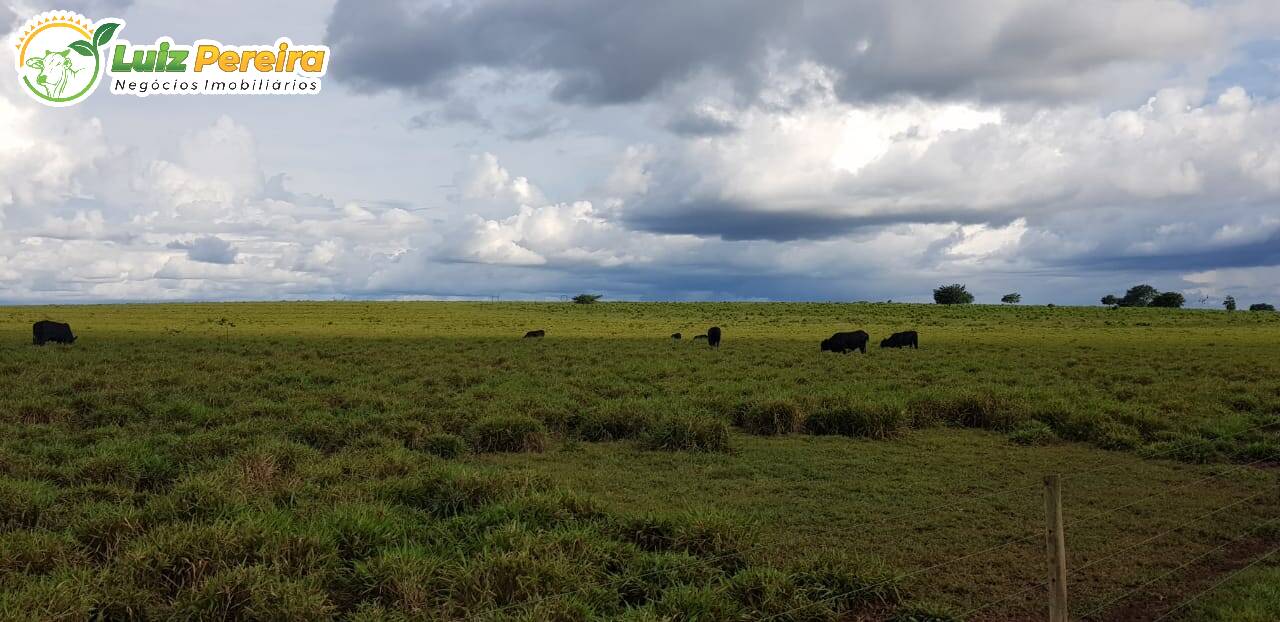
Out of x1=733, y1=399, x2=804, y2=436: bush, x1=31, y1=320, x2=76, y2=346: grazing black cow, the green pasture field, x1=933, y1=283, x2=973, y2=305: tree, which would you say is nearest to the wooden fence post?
the green pasture field

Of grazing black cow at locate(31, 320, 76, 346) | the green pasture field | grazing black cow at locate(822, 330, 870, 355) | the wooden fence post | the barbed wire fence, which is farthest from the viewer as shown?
grazing black cow at locate(822, 330, 870, 355)

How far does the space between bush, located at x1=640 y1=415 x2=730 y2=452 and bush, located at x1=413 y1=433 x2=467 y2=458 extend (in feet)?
10.5

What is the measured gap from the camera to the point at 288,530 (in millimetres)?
7688

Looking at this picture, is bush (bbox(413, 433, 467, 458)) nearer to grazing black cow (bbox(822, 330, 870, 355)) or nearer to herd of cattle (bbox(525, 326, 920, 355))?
herd of cattle (bbox(525, 326, 920, 355))

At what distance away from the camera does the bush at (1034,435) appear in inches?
596

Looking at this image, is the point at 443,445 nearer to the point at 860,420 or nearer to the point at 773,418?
the point at 773,418

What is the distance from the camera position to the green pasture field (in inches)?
273

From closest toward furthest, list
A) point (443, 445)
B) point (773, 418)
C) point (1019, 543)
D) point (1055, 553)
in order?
1. point (1055, 553)
2. point (1019, 543)
3. point (443, 445)
4. point (773, 418)

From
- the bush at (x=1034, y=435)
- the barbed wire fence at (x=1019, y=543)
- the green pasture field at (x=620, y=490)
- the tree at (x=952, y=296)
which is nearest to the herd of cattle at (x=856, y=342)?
the green pasture field at (x=620, y=490)

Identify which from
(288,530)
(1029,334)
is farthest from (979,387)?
(1029,334)

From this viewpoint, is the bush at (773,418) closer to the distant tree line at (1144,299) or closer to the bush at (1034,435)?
the bush at (1034,435)

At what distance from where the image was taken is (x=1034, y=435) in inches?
600

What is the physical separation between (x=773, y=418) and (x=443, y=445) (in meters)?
6.36

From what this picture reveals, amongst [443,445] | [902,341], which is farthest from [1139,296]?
[443,445]
